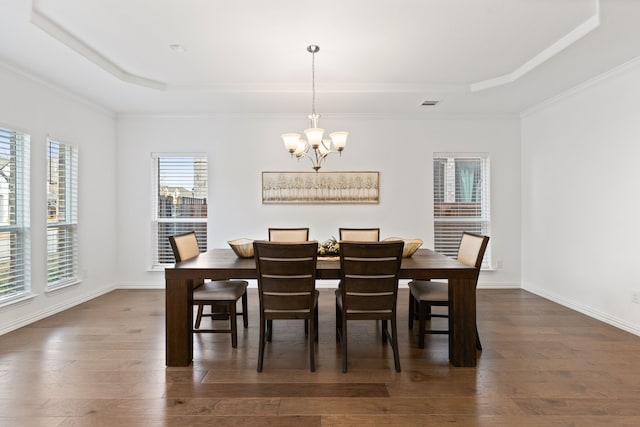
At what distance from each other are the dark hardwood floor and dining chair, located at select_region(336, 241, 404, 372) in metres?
0.35

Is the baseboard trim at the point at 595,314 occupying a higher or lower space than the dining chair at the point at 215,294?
lower

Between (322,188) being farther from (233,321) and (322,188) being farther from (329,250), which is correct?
(233,321)

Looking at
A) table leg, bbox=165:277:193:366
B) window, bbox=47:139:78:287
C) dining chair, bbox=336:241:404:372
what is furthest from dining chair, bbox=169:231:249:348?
window, bbox=47:139:78:287

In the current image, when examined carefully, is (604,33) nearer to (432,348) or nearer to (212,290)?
(432,348)

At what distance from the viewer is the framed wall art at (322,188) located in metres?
5.34

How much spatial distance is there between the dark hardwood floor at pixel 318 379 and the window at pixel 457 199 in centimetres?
192

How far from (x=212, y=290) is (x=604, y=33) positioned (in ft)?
12.7

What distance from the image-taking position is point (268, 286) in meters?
2.61

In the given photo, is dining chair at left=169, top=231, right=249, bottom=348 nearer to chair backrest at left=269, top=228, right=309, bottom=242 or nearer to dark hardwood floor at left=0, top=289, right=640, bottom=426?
dark hardwood floor at left=0, top=289, right=640, bottom=426

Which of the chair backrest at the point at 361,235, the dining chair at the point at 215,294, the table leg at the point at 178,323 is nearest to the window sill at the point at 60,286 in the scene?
the dining chair at the point at 215,294

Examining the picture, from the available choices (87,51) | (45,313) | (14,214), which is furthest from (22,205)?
(87,51)

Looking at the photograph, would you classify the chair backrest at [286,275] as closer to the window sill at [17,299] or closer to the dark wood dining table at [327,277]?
the dark wood dining table at [327,277]

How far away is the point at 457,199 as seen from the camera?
543 centimetres

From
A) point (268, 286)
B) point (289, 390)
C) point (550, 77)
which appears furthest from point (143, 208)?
point (550, 77)
